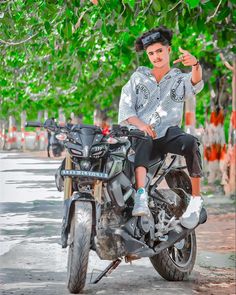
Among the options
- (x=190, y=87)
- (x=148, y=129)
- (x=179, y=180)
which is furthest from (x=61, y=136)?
(x=179, y=180)

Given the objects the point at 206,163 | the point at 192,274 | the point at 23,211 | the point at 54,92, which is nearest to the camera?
the point at 192,274

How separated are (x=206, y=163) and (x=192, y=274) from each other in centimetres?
1730

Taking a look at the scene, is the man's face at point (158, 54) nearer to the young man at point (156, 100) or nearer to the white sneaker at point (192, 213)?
the young man at point (156, 100)

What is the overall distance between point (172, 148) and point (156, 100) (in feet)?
1.36

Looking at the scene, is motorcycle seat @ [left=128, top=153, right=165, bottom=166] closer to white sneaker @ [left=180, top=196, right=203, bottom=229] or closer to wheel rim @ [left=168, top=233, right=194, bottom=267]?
white sneaker @ [left=180, top=196, right=203, bottom=229]

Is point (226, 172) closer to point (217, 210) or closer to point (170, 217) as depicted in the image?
point (217, 210)

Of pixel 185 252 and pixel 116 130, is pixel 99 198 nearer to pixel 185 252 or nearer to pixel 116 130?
pixel 116 130

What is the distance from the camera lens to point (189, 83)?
6762mm

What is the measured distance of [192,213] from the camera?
7328mm

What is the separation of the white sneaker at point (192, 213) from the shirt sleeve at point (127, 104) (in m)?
1.01

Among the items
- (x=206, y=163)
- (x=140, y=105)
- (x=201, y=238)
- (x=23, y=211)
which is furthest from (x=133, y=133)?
(x=206, y=163)

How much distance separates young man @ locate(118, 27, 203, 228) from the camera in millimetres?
6676

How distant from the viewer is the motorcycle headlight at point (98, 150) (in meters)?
6.60

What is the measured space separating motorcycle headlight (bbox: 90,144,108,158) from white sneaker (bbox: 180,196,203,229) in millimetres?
1009
